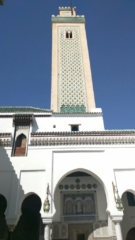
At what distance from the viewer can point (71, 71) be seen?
9.21 metres

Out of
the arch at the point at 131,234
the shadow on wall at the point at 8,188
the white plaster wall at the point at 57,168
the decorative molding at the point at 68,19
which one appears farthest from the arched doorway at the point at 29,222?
the decorative molding at the point at 68,19

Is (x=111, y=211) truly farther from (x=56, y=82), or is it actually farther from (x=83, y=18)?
(x=83, y=18)

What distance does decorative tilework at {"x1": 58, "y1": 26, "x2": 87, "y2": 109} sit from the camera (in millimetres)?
8227

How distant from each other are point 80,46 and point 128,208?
7828 millimetres

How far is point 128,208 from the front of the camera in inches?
237

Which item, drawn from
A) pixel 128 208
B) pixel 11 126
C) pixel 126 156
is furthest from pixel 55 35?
pixel 128 208

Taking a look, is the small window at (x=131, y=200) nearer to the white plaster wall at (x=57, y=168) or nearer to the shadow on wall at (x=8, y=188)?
the white plaster wall at (x=57, y=168)

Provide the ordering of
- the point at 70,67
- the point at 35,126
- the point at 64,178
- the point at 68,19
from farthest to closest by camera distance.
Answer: the point at 68,19
the point at 70,67
the point at 35,126
the point at 64,178

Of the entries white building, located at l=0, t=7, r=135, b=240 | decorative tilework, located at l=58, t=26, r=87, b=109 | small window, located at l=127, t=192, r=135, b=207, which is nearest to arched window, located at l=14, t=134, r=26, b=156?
white building, located at l=0, t=7, r=135, b=240

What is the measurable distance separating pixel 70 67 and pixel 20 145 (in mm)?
5070

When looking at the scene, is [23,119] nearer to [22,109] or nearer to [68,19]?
[22,109]

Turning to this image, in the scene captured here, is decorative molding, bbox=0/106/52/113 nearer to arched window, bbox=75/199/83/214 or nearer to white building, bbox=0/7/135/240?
white building, bbox=0/7/135/240

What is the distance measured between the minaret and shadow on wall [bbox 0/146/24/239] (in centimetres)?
Result: 310

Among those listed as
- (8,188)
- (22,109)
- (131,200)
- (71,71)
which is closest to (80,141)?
(8,188)
